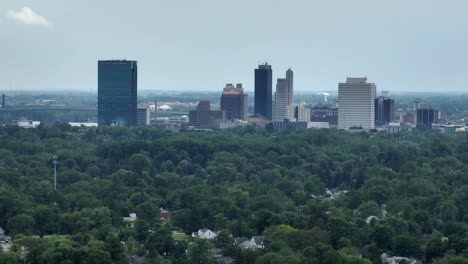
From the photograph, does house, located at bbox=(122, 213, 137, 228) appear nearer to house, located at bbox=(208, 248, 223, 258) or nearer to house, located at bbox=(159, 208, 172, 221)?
house, located at bbox=(159, 208, 172, 221)

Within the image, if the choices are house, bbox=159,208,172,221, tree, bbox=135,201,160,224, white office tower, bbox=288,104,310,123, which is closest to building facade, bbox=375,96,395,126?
white office tower, bbox=288,104,310,123

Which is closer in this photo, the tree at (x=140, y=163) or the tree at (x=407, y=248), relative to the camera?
the tree at (x=407, y=248)

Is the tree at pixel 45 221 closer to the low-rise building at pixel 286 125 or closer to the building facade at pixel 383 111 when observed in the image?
the low-rise building at pixel 286 125

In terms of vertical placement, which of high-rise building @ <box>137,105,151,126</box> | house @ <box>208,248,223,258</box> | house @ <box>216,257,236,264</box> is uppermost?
high-rise building @ <box>137,105,151,126</box>

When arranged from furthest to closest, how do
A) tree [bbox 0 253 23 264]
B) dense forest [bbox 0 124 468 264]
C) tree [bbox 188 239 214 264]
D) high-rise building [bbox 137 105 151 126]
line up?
high-rise building [bbox 137 105 151 126] → dense forest [bbox 0 124 468 264] → tree [bbox 188 239 214 264] → tree [bbox 0 253 23 264]

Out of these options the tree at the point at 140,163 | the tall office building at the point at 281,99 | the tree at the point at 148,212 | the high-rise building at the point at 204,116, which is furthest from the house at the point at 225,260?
the tall office building at the point at 281,99

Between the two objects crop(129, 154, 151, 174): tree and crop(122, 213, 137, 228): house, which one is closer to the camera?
crop(122, 213, 137, 228): house

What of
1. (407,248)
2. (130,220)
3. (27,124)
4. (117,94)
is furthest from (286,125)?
(407,248)
